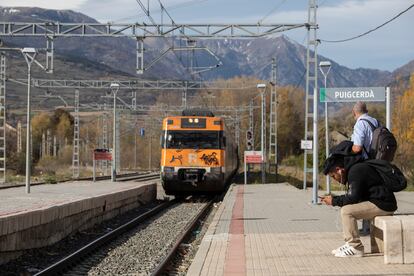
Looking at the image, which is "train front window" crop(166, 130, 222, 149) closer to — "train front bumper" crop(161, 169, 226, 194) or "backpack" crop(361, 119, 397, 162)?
"train front bumper" crop(161, 169, 226, 194)

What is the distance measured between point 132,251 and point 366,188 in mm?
5354

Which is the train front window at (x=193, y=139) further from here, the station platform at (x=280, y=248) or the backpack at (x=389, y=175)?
the backpack at (x=389, y=175)

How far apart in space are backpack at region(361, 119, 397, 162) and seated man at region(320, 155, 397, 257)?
0.83m

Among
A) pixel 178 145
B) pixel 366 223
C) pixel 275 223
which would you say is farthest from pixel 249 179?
pixel 366 223

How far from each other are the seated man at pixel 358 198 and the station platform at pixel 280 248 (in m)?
0.29

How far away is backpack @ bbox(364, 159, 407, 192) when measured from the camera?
920cm

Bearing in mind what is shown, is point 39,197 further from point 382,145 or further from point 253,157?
point 253,157

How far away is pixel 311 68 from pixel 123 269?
15.2 m

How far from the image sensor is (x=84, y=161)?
89.6 metres

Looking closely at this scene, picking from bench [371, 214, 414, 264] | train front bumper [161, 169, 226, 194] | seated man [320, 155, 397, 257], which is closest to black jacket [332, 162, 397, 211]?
seated man [320, 155, 397, 257]

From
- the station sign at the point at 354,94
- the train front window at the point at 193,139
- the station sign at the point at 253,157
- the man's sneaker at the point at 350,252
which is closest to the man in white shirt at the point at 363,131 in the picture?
the man's sneaker at the point at 350,252

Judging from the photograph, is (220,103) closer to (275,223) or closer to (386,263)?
(275,223)

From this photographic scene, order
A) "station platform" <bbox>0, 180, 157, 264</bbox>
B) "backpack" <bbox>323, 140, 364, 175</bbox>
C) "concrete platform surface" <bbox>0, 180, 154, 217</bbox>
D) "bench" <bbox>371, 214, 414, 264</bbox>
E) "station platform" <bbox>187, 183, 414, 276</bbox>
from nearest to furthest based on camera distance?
"bench" <bbox>371, 214, 414, 264</bbox>
"station platform" <bbox>187, 183, 414, 276</bbox>
"backpack" <bbox>323, 140, 364, 175</bbox>
"station platform" <bbox>0, 180, 157, 264</bbox>
"concrete platform surface" <bbox>0, 180, 154, 217</bbox>

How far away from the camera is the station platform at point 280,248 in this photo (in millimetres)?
8914
